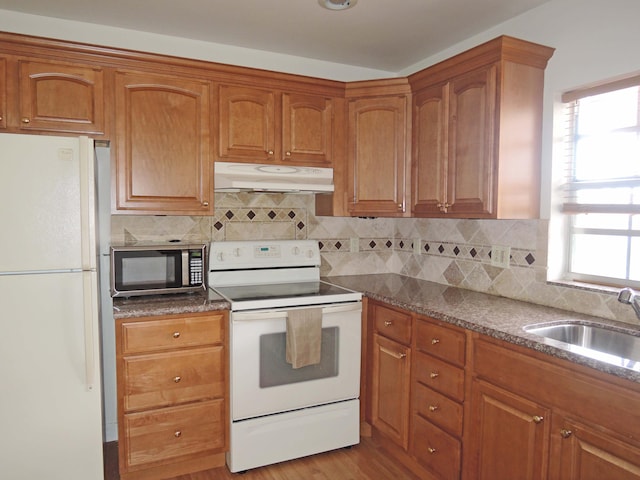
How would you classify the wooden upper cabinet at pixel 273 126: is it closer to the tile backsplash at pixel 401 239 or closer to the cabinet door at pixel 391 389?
the tile backsplash at pixel 401 239

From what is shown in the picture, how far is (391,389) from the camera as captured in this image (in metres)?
2.51

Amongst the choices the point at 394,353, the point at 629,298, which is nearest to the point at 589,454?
the point at 629,298

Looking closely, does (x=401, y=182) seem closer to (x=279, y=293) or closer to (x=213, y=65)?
(x=279, y=293)

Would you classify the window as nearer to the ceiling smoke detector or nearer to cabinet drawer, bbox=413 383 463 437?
cabinet drawer, bbox=413 383 463 437

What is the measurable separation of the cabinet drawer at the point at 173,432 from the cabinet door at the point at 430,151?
1.58 m

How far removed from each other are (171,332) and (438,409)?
132 cm

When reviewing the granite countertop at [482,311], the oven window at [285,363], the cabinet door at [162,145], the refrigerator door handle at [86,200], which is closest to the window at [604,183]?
the granite countertop at [482,311]

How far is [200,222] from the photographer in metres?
2.86

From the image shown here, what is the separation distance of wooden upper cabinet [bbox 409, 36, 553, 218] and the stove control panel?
930mm

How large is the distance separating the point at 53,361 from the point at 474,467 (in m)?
1.85

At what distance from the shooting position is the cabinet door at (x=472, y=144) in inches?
87.4

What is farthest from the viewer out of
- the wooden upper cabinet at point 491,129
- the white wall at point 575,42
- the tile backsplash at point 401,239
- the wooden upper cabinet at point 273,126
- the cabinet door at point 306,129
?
the cabinet door at point 306,129

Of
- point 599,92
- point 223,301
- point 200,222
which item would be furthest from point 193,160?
point 599,92

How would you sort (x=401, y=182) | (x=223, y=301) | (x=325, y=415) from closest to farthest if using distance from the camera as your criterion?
(x=223, y=301)
(x=325, y=415)
(x=401, y=182)
